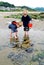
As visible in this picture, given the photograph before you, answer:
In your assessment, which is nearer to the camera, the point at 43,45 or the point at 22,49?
the point at 22,49

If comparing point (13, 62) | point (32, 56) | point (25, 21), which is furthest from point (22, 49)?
point (25, 21)

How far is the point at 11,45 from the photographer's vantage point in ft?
33.3

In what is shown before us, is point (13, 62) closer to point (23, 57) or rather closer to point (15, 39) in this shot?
point (23, 57)

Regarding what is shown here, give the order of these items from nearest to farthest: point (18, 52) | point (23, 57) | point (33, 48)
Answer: point (23, 57) → point (18, 52) → point (33, 48)

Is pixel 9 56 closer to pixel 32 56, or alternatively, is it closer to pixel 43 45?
pixel 32 56

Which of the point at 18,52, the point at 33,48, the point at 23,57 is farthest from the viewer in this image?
the point at 33,48

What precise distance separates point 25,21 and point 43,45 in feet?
6.50

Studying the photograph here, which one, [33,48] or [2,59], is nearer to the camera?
[2,59]

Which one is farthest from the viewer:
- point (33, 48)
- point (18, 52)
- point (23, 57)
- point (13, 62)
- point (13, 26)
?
point (13, 26)

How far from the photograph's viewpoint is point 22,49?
31.1 ft

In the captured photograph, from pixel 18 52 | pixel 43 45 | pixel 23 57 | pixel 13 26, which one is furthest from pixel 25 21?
pixel 23 57

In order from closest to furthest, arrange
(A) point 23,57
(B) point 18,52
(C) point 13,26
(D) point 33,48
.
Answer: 1. (A) point 23,57
2. (B) point 18,52
3. (D) point 33,48
4. (C) point 13,26

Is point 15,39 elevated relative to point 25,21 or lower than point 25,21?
lower

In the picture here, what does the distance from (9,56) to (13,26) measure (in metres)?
3.15
